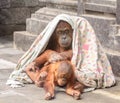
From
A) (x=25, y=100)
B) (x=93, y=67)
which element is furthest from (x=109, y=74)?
(x=25, y=100)

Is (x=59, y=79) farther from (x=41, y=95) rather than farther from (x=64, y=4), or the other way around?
(x=64, y=4)

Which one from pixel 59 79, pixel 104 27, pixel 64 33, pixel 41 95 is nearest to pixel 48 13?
pixel 104 27

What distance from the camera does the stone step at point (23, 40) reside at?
9.15m

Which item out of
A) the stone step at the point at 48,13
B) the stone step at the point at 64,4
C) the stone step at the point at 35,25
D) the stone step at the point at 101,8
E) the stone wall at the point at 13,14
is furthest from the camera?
the stone wall at the point at 13,14

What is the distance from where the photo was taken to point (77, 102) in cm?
578

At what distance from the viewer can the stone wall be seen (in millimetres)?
11562

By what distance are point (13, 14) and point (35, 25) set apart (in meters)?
2.58

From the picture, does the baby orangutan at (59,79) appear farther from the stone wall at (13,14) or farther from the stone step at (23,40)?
the stone wall at (13,14)

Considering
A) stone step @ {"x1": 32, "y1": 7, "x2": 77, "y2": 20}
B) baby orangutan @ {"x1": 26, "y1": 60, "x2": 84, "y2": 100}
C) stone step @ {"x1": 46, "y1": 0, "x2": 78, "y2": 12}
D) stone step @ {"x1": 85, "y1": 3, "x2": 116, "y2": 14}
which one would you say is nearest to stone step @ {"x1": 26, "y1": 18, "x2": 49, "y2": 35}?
stone step @ {"x1": 32, "y1": 7, "x2": 77, "y2": 20}

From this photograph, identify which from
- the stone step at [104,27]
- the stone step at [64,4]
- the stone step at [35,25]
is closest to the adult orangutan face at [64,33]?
the stone step at [104,27]

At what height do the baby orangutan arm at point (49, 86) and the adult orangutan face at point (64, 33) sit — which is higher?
the adult orangutan face at point (64, 33)

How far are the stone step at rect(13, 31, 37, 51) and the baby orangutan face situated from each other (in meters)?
3.05

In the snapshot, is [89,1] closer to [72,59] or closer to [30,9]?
[72,59]

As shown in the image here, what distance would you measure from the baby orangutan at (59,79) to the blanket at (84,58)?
0.22m
